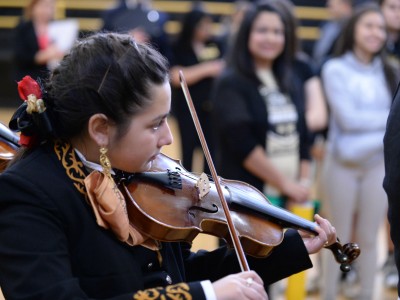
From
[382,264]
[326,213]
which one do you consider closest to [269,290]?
[326,213]

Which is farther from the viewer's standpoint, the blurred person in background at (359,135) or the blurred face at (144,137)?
the blurred person in background at (359,135)

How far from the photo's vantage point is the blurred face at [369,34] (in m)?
3.00

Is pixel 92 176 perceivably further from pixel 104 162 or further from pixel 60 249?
pixel 60 249

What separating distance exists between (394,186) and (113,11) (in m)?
3.61

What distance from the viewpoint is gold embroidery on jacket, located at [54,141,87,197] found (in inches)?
49.5

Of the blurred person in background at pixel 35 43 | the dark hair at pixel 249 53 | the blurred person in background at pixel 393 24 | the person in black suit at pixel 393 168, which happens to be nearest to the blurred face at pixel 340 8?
the blurred person in background at pixel 393 24

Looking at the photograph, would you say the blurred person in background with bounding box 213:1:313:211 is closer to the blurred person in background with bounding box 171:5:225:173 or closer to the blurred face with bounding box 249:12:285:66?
the blurred face with bounding box 249:12:285:66

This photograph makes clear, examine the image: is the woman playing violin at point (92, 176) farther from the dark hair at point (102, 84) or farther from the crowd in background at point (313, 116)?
the crowd in background at point (313, 116)

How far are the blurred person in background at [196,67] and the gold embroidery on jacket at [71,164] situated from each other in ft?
9.03

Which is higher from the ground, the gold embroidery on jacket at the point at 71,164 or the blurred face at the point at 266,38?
the gold embroidery on jacket at the point at 71,164

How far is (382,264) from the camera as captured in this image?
147 inches

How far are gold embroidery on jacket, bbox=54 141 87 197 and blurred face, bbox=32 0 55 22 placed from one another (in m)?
3.37

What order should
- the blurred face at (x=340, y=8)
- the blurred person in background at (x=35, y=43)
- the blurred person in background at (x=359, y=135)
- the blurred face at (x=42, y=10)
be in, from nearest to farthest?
the blurred person in background at (x=359, y=135) < the blurred person in background at (x=35, y=43) < the blurred face at (x=42, y=10) < the blurred face at (x=340, y=8)

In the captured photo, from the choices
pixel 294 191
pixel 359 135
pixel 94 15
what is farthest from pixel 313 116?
pixel 94 15
